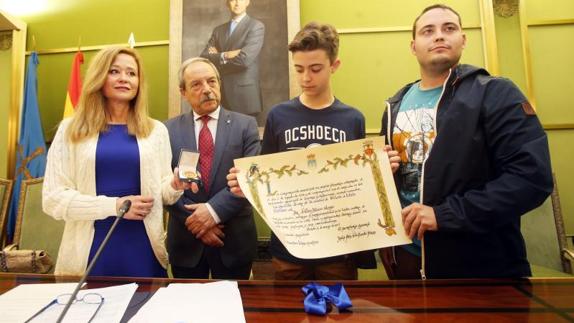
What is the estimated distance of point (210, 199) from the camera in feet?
6.16

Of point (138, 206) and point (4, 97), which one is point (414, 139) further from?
point (4, 97)

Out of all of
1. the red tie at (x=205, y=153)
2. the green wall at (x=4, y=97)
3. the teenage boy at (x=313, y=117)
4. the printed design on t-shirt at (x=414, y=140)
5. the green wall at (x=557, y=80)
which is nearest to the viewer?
the printed design on t-shirt at (x=414, y=140)

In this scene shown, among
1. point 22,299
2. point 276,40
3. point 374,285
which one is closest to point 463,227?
point 374,285

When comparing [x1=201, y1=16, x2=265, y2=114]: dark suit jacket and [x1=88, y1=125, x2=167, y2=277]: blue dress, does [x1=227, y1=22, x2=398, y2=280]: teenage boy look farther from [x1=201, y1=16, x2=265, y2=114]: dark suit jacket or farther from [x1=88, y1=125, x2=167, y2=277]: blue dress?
[x1=201, y1=16, x2=265, y2=114]: dark suit jacket

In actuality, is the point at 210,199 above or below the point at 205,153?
below

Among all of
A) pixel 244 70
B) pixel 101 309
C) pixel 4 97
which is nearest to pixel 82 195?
pixel 101 309

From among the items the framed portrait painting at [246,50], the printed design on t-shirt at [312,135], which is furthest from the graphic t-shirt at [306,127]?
the framed portrait painting at [246,50]

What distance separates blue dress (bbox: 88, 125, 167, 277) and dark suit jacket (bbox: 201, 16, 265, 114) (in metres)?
1.65

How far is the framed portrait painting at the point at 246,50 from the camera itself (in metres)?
3.24

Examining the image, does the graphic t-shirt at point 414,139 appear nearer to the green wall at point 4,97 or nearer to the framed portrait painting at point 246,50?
the framed portrait painting at point 246,50

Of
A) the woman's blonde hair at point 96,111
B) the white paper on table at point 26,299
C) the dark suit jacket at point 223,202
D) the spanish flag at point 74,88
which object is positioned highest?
the spanish flag at point 74,88

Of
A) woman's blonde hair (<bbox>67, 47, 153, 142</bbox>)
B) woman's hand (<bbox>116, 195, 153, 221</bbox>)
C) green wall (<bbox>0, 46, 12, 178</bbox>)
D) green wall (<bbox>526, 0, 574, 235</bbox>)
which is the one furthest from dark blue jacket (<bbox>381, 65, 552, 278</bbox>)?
green wall (<bbox>0, 46, 12, 178</bbox>)

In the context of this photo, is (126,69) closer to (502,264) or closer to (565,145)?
(502,264)

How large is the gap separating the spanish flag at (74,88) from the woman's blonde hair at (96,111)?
6.06 feet
